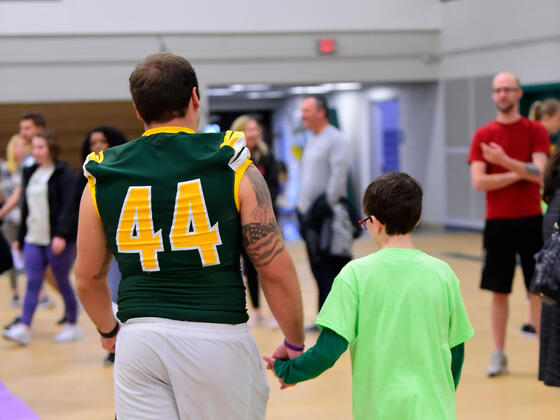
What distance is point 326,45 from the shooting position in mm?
13914

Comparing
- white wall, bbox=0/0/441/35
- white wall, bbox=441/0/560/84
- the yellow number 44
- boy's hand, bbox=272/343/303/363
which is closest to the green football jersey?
the yellow number 44

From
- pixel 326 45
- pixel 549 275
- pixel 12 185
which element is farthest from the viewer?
pixel 326 45

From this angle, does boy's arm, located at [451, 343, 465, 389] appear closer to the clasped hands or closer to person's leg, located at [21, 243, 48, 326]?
the clasped hands

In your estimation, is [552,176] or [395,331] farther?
[552,176]

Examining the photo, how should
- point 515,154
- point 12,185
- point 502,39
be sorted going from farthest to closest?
point 502,39, point 12,185, point 515,154

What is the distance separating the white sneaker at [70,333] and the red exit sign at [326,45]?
813 centimetres

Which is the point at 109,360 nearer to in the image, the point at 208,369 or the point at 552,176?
the point at 552,176

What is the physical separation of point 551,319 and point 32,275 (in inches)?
172

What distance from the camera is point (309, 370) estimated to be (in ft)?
7.79

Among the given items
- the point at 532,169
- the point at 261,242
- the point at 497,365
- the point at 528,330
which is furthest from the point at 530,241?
the point at 261,242

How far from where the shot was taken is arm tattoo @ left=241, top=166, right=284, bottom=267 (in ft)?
7.38

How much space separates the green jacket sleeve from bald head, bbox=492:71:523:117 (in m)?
3.12

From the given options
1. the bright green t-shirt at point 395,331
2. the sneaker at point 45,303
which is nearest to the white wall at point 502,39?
the sneaker at point 45,303

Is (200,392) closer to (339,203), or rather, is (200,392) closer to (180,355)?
(180,355)
